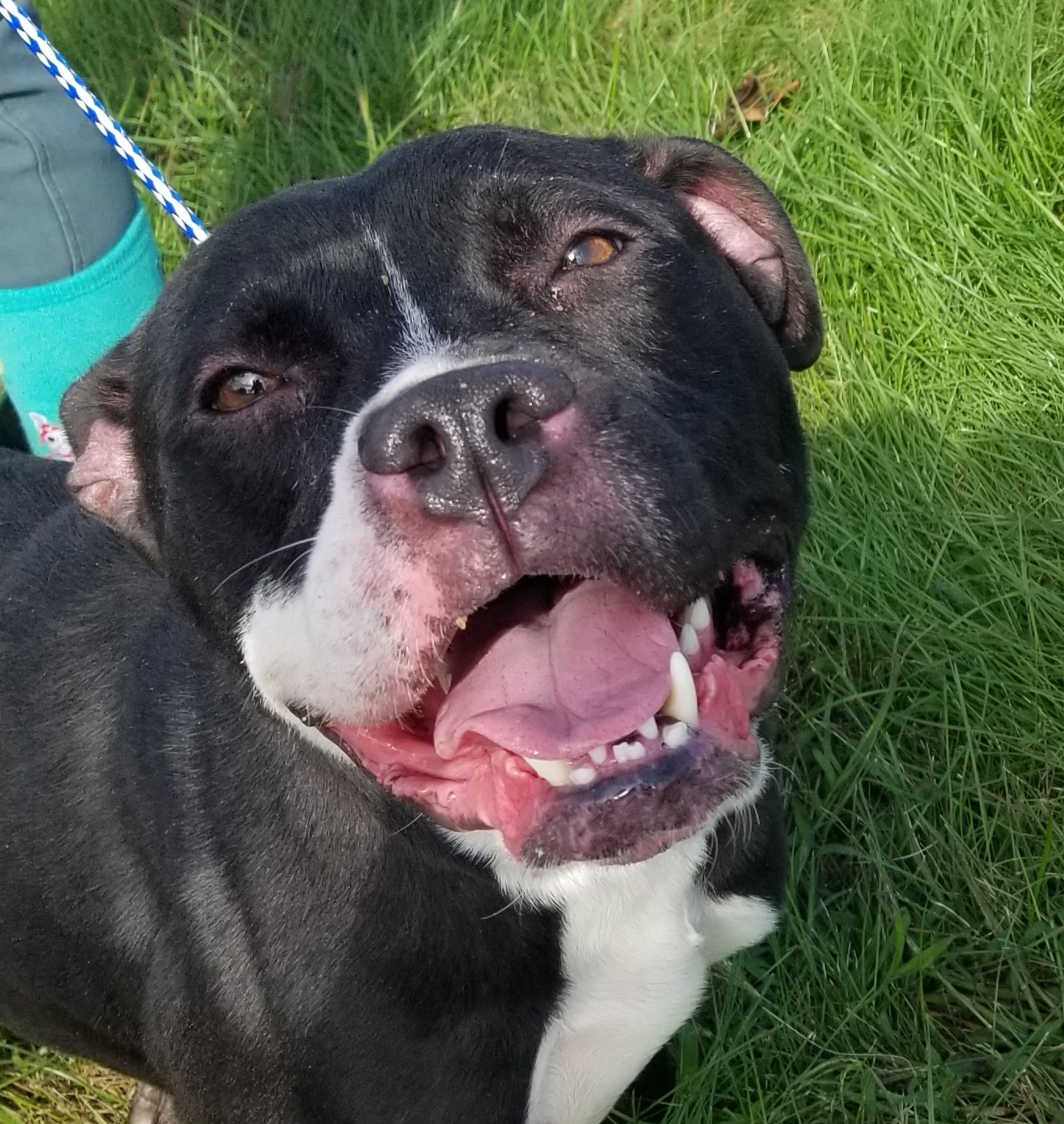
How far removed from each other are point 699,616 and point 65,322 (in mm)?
2563

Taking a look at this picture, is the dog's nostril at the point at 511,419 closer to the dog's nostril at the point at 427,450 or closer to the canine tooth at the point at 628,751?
the dog's nostril at the point at 427,450

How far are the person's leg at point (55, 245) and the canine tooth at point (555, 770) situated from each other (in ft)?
7.41

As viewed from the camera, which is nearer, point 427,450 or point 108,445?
point 427,450

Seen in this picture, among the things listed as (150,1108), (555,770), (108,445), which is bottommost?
(150,1108)

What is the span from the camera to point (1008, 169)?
3586 mm

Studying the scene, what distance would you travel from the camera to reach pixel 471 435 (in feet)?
4.72

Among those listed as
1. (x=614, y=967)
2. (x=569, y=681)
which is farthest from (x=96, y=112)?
(x=614, y=967)

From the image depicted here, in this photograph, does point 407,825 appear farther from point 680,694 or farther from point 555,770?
point 680,694

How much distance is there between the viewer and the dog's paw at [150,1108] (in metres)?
2.68

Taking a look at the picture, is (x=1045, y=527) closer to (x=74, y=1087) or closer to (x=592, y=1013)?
(x=592, y=1013)

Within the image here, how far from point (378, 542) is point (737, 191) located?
102cm

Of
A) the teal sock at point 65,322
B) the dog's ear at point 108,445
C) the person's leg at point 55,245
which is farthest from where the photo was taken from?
the teal sock at point 65,322

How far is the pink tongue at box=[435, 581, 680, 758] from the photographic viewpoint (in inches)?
64.9

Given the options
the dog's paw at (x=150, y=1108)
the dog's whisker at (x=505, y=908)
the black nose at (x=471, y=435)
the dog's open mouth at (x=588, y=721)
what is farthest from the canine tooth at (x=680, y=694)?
the dog's paw at (x=150, y=1108)
